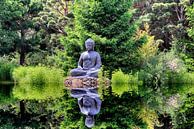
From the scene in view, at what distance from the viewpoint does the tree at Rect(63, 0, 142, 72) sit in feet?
51.5

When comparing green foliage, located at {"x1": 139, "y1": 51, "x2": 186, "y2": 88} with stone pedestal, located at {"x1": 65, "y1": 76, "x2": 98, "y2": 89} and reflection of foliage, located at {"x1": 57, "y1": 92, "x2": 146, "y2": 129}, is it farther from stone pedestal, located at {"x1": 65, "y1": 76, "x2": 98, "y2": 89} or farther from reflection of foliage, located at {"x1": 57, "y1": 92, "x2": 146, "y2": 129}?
reflection of foliage, located at {"x1": 57, "y1": 92, "x2": 146, "y2": 129}

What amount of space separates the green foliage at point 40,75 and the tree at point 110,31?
1.50m

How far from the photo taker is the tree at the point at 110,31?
1570 centimetres

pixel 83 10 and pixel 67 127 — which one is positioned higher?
pixel 83 10

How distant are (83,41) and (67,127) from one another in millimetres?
9398

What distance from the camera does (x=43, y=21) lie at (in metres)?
21.8

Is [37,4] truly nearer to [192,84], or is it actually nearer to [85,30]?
[85,30]

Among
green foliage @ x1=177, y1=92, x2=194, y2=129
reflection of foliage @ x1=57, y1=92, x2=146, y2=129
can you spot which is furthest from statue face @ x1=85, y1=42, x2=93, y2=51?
green foliage @ x1=177, y1=92, x2=194, y2=129

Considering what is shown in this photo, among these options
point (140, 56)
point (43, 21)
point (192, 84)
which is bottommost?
point (192, 84)

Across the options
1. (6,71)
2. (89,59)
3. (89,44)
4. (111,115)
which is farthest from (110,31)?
(111,115)

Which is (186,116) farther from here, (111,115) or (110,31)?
(110,31)

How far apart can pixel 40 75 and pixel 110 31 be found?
2.91 metres

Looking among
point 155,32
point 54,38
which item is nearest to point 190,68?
point 155,32

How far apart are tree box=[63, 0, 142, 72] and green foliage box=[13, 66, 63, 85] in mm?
1500
